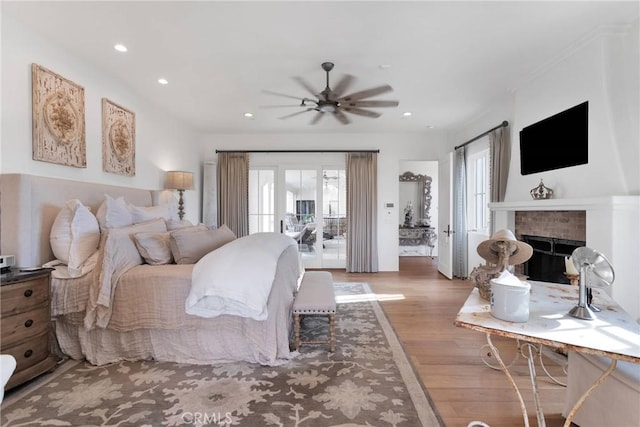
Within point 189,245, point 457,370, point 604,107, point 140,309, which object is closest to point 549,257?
point 604,107

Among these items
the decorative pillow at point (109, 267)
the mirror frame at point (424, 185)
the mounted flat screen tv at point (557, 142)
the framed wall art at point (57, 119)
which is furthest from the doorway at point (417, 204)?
the framed wall art at point (57, 119)

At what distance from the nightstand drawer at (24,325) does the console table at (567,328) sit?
2706 millimetres

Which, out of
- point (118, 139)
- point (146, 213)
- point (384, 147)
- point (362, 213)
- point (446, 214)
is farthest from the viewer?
point (384, 147)

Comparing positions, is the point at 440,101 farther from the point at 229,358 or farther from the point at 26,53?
the point at 26,53

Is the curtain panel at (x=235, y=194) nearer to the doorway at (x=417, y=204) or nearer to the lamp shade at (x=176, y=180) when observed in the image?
the lamp shade at (x=176, y=180)

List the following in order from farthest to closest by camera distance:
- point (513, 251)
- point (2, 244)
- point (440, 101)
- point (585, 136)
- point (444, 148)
Answer: point (444, 148)
point (440, 101)
point (585, 136)
point (2, 244)
point (513, 251)

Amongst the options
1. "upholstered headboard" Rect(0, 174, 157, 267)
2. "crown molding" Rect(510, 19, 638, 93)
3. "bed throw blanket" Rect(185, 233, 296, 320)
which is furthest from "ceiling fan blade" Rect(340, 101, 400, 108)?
"upholstered headboard" Rect(0, 174, 157, 267)

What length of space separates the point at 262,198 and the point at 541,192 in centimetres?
464

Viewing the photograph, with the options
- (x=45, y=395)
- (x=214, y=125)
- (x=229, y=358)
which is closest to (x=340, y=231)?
(x=214, y=125)

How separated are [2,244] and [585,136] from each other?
4.94 metres

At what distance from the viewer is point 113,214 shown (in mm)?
2750

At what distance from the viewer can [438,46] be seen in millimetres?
2723

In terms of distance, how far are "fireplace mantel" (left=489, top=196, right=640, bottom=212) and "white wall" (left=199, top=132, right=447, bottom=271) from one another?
104 inches

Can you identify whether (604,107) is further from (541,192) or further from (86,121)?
(86,121)
